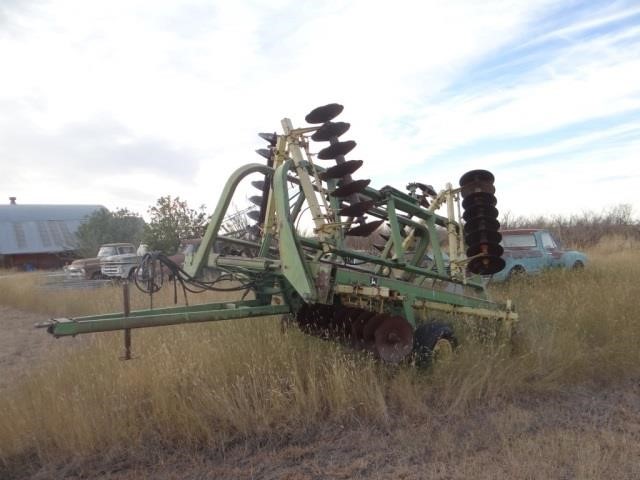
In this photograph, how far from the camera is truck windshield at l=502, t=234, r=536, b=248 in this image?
13310 mm

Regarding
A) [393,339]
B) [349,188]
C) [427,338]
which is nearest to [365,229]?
[349,188]

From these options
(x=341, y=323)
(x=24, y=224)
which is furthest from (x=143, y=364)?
(x=24, y=224)

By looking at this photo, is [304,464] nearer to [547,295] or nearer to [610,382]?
[610,382]

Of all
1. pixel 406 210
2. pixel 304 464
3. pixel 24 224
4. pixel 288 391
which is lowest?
pixel 304 464

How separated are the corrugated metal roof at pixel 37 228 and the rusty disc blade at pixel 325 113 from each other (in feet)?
140

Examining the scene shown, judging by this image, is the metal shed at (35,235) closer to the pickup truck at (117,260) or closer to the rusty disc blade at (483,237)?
the pickup truck at (117,260)

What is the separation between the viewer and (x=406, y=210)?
614 centimetres

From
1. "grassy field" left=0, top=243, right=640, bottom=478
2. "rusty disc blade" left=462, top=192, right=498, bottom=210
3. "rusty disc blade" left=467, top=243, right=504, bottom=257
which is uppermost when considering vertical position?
"rusty disc blade" left=462, top=192, right=498, bottom=210

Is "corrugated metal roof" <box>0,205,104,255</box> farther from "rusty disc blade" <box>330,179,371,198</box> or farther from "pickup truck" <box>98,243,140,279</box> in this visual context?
"rusty disc blade" <box>330,179,371,198</box>

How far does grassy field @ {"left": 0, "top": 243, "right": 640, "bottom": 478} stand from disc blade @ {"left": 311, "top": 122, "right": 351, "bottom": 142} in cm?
200

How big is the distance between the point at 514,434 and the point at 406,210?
2685 millimetres

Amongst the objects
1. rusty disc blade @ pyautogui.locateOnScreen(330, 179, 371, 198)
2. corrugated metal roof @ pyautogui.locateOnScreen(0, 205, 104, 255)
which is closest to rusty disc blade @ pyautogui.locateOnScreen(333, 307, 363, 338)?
rusty disc blade @ pyautogui.locateOnScreen(330, 179, 371, 198)

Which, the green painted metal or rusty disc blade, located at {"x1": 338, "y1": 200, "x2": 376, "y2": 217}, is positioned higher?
rusty disc blade, located at {"x1": 338, "y1": 200, "x2": 376, "y2": 217}

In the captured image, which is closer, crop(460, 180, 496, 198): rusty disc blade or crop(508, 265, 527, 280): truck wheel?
crop(460, 180, 496, 198): rusty disc blade
